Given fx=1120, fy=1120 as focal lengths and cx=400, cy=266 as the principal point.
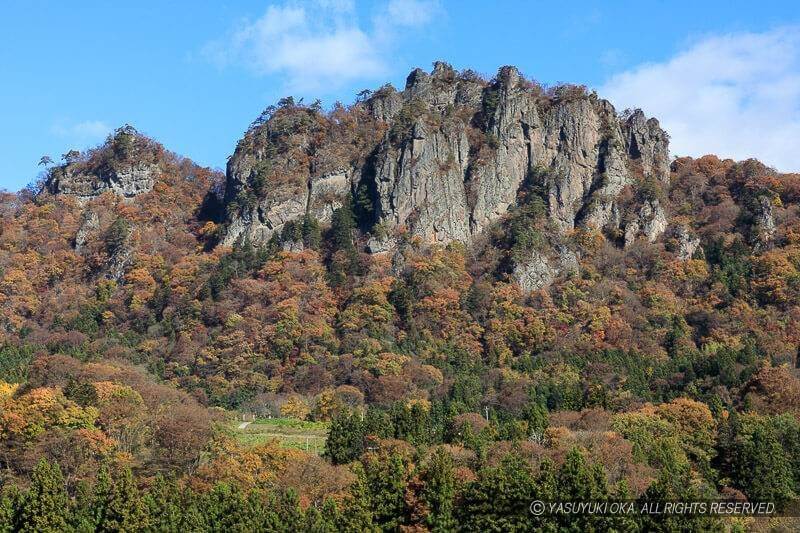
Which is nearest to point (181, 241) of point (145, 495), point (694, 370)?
point (694, 370)

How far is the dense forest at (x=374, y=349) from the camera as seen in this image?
5753 cm

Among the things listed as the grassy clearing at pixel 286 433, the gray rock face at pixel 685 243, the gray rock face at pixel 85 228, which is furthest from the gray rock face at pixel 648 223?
the gray rock face at pixel 85 228

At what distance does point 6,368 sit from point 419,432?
46606mm

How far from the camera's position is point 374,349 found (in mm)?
106125

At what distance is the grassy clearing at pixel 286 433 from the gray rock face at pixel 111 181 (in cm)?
6972

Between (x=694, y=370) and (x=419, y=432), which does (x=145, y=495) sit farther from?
(x=694, y=370)

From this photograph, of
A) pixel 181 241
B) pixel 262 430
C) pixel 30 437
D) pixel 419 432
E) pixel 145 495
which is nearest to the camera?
pixel 145 495

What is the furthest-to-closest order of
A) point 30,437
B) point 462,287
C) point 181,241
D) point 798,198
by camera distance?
1. point 181,241
2. point 798,198
3. point 462,287
4. point 30,437

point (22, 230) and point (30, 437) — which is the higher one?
point (22, 230)

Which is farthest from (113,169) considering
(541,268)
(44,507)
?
(44,507)

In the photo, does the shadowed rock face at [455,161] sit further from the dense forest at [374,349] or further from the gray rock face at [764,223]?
the gray rock face at [764,223]

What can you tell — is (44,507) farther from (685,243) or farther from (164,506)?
(685,243)

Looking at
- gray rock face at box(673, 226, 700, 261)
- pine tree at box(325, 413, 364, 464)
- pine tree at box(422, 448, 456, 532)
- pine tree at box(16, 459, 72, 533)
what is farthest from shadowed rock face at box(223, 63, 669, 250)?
pine tree at box(16, 459, 72, 533)

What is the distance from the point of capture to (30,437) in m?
68.1
